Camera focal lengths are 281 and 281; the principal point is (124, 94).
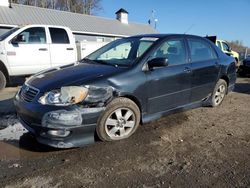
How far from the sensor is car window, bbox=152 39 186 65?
4.74 metres

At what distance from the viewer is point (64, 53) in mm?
9750

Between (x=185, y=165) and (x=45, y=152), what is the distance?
1878mm

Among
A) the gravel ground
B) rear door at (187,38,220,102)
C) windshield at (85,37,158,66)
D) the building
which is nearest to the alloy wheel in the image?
the gravel ground

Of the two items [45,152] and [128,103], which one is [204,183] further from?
[45,152]

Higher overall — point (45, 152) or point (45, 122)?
point (45, 122)

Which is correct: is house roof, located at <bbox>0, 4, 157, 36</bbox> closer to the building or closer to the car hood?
the building

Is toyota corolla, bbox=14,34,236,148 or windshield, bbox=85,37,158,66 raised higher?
windshield, bbox=85,37,158,66

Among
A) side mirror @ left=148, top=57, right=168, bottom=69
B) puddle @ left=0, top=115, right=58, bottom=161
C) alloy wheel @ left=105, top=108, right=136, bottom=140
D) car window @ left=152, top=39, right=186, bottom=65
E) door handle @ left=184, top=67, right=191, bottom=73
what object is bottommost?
puddle @ left=0, top=115, right=58, bottom=161

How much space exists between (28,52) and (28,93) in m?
5.30

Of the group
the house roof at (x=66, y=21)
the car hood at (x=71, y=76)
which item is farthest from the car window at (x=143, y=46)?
the house roof at (x=66, y=21)

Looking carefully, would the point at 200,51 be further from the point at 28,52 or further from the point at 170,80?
the point at 28,52

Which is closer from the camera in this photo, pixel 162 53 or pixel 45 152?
pixel 45 152

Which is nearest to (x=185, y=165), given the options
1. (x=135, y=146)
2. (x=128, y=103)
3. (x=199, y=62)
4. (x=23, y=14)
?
(x=135, y=146)

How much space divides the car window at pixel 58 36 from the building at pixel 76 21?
12.7 metres
